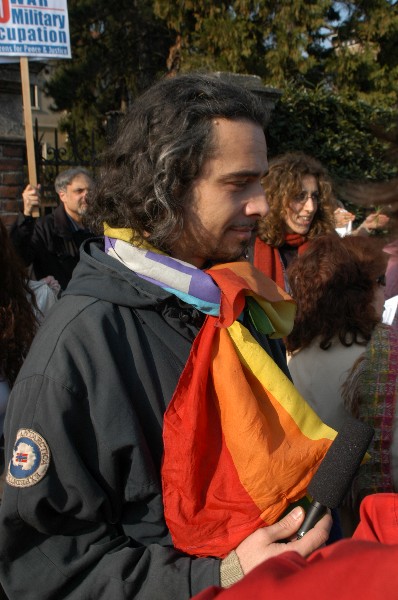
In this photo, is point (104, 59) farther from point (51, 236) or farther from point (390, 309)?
point (390, 309)

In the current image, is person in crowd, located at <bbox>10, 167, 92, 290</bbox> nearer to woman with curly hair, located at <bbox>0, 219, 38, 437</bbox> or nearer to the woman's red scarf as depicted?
the woman's red scarf

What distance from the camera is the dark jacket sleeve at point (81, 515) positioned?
130 centimetres

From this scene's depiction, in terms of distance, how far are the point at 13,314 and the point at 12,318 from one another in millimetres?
25

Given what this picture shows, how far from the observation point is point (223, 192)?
1602mm

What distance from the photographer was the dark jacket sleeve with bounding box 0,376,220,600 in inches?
51.1

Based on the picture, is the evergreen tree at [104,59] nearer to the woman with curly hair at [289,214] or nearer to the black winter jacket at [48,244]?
the black winter jacket at [48,244]

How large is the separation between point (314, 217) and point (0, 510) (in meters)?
3.29

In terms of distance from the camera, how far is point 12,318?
9.10 feet

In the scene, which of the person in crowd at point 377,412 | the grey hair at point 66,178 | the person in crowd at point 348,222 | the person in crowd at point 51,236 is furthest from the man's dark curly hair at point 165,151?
the grey hair at point 66,178

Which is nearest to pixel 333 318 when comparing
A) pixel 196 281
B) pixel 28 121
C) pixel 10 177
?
pixel 196 281

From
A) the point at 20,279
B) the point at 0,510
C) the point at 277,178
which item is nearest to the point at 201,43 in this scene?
the point at 277,178

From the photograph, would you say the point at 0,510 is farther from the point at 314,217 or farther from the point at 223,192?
the point at 314,217

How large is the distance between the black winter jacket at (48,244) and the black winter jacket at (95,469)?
4.05 m

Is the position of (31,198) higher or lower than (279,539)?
higher
